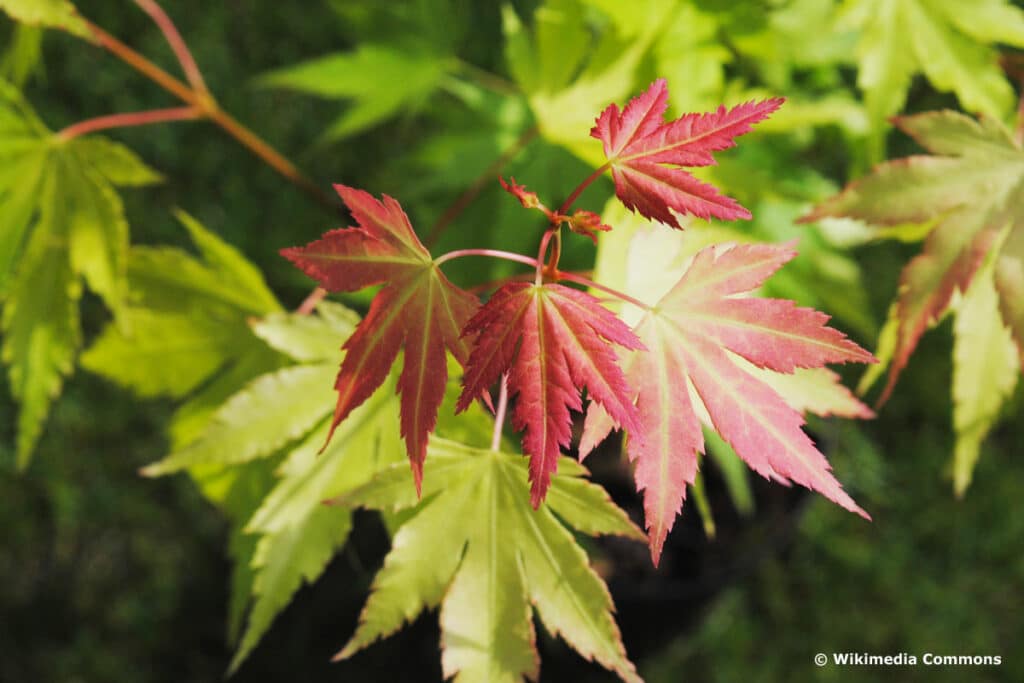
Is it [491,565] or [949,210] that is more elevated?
[949,210]

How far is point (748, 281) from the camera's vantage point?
0.51 m

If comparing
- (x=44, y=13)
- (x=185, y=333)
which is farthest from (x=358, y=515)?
(x=44, y=13)

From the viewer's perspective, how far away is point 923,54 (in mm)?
754

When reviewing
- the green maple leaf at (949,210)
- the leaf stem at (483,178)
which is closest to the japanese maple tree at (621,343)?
the green maple leaf at (949,210)

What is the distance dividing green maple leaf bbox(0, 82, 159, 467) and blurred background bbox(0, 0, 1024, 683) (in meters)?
0.46

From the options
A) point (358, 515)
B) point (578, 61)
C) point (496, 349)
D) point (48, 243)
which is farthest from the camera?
point (358, 515)

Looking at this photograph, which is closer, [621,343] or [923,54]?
[621,343]

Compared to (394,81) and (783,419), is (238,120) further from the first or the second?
(783,419)

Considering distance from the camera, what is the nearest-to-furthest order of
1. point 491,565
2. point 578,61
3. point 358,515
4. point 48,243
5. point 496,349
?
1. point 496,349
2. point 491,565
3. point 48,243
4. point 578,61
5. point 358,515

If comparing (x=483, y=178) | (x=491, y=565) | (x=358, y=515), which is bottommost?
(x=358, y=515)

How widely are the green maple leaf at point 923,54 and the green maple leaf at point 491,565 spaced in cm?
49

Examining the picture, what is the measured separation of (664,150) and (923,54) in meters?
0.44

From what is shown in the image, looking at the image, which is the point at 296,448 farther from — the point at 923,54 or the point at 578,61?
the point at 923,54

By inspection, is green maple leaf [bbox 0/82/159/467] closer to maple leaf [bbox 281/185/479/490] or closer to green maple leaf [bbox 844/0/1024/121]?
maple leaf [bbox 281/185/479/490]
